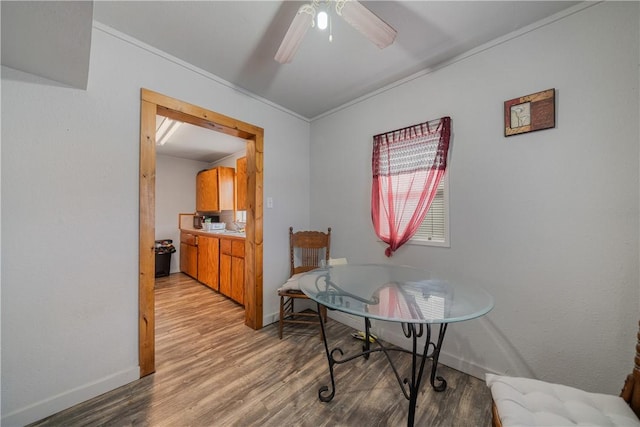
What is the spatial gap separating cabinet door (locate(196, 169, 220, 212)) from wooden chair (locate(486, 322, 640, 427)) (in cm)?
426

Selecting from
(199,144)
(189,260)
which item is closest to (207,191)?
(199,144)

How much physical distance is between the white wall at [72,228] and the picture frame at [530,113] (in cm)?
254

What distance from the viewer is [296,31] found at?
1.23 meters

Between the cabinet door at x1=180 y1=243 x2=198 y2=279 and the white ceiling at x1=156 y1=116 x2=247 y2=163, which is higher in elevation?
the white ceiling at x1=156 y1=116 x2=247 y2=163

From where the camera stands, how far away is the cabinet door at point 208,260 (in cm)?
332

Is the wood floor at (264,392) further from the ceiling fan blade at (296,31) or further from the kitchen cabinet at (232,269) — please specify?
the ceiling fan blade at (296,31)

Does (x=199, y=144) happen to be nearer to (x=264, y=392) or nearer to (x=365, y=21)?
(x=365, y=21)

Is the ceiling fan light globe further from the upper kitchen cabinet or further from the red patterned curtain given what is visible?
the upper kitchen cabinet

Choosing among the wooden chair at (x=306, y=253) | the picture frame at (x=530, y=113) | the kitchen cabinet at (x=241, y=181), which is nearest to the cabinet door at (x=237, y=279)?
the wooden chair at (x=306, y=253)

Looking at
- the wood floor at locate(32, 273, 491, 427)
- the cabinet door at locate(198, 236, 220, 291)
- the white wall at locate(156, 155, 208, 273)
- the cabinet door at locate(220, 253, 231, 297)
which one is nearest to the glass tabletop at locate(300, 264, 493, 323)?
the wood floor at locate(32, 273, 491, 427)

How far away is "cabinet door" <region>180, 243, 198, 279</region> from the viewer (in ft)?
12.9

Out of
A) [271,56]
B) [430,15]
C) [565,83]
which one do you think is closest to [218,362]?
[271,56]

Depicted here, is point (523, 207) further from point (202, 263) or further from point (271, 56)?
point (202, 263)

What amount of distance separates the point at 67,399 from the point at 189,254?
298 centimetres
